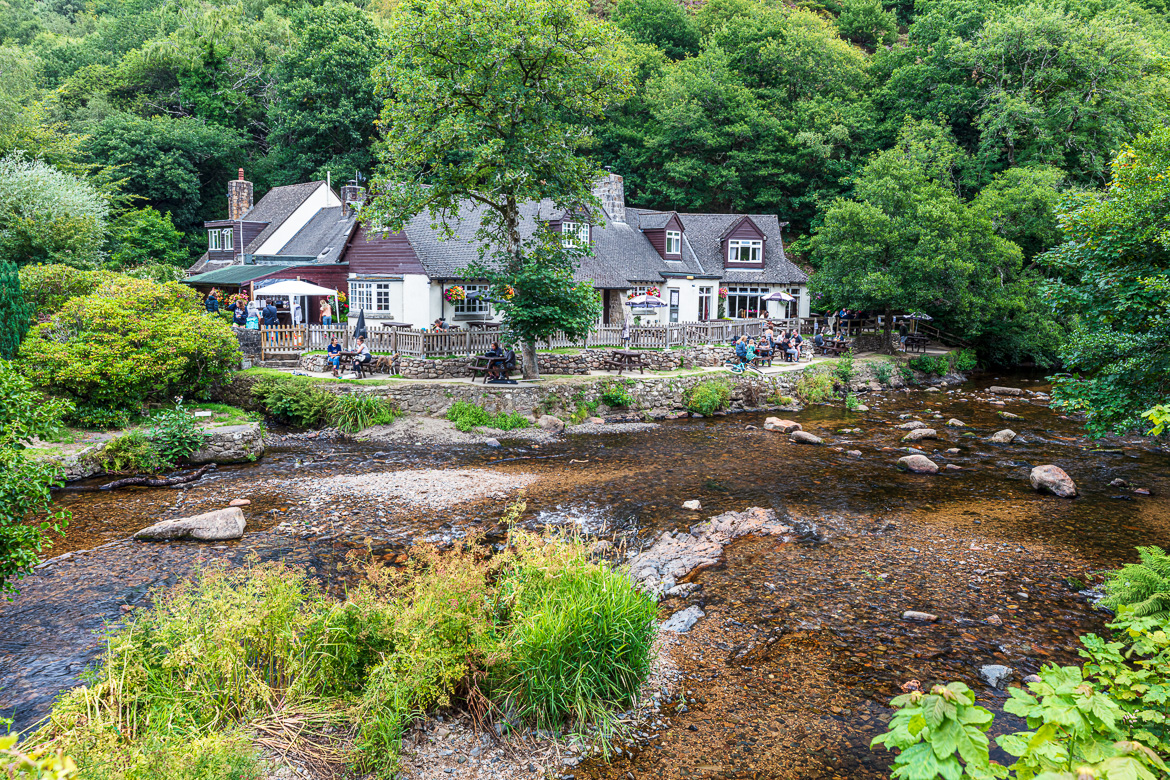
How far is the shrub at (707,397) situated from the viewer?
23.9 m

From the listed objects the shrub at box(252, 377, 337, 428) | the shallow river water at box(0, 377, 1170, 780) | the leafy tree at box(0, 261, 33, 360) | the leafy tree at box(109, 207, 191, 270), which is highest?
the leafy tree at box(109, 207, 191, 270)

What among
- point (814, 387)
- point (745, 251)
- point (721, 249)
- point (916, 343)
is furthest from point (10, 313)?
point (916, 343)

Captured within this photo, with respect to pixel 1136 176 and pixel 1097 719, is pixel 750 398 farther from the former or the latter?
pixel 1097 719

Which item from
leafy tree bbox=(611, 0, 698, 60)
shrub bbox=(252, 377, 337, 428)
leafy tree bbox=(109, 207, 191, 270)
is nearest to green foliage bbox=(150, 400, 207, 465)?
shrub bbox=(252, 377, 337, 428)

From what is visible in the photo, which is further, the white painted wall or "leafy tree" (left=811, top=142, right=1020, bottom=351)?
the white painted wall

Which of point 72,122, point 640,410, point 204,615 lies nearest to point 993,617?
point 204,615

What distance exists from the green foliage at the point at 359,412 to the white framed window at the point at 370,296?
1030 cm

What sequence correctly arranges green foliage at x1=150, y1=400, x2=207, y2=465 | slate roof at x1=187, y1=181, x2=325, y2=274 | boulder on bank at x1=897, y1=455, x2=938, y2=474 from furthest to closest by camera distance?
1. slate roof at x1=187, y1=181, x2=325, y2=274
2. boulder on bank at x1=897, y1=455, x2=938, y2=474
3. green foliage at x1=150, y1=400, x2=207, y2=465

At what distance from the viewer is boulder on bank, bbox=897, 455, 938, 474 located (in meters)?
16.6

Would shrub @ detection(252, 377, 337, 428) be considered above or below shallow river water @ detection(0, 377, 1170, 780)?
above

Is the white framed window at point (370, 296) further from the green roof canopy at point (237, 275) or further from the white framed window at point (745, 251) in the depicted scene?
the white framed window at point (745, 251)

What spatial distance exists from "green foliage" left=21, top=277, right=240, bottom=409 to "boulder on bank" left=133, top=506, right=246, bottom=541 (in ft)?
24.4

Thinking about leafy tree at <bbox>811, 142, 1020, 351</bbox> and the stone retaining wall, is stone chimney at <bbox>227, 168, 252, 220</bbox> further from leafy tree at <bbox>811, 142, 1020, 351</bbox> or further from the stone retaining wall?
leafy tree at <bbox>811, 142, 1020, 351</bbox>

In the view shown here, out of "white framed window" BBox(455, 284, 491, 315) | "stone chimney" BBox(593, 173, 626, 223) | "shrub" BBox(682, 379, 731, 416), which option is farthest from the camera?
"stone chimney" BBox(593, 173, 626, 223)
